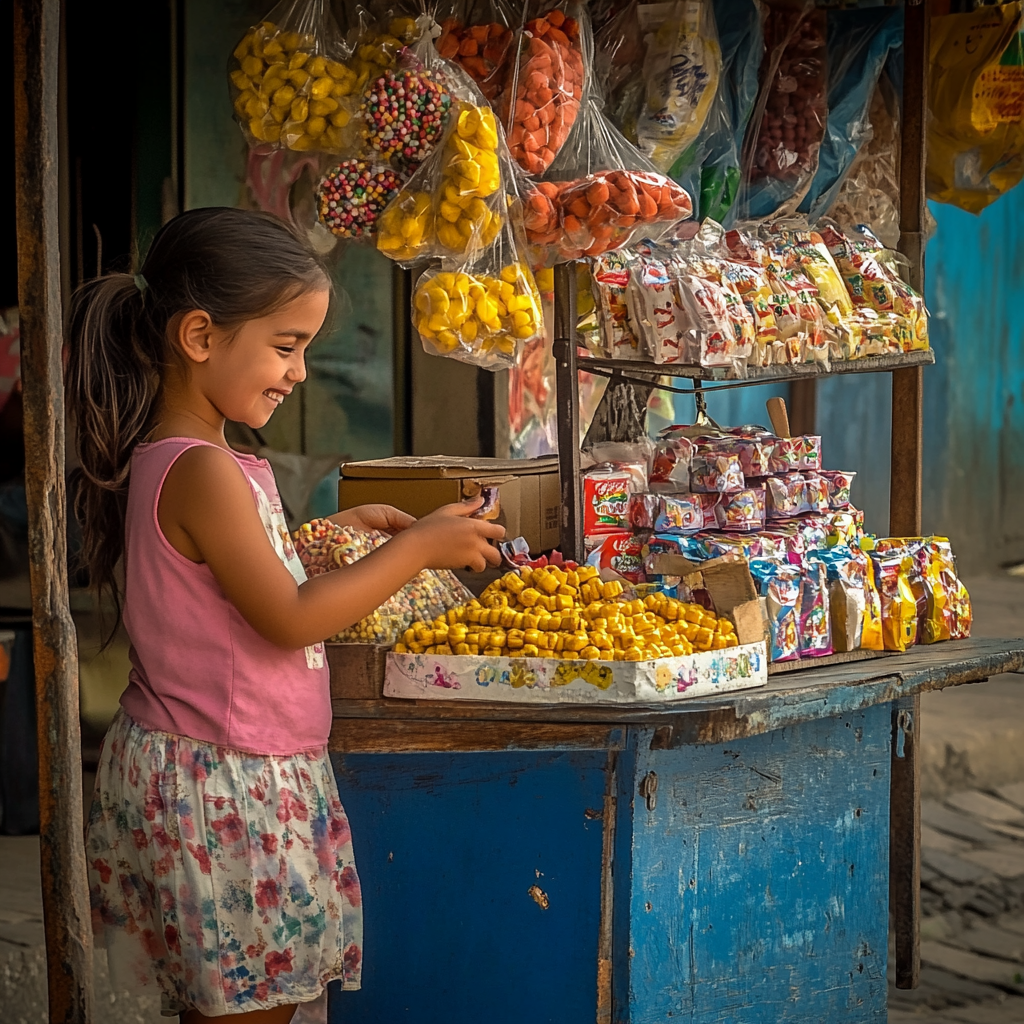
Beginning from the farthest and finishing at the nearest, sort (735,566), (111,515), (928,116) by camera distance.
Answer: (928,116)
(735,566)
(111,515)

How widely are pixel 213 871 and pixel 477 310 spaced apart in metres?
1.07

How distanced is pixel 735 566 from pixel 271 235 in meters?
0.96

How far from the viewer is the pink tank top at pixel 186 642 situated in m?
2.24

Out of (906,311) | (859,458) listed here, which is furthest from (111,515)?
(859,458)

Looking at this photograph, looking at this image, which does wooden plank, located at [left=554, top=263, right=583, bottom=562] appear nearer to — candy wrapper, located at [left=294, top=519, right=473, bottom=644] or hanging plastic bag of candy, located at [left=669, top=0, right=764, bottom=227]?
candy wrapper, located at [left=294, top=519, right=473, bottom=644]

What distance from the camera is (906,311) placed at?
11.3 feet

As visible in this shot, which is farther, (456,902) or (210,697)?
(456,902)

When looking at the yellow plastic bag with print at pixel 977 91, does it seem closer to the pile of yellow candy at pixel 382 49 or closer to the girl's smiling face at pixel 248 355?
the pile of yellow candy at pixel 382 49

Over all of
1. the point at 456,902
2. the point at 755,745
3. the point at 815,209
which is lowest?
the point at 456,902

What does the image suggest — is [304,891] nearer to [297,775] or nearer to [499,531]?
[297,775]

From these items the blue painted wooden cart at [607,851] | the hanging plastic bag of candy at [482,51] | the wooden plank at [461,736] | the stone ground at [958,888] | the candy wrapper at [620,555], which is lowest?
the stone ground at [958,888]

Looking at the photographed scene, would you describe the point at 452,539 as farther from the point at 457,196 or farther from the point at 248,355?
the point at 457,196

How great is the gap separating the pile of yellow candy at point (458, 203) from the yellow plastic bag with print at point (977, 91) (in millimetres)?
1600

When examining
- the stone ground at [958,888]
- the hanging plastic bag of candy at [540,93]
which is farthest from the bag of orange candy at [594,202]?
the stone ground at [958,888]
